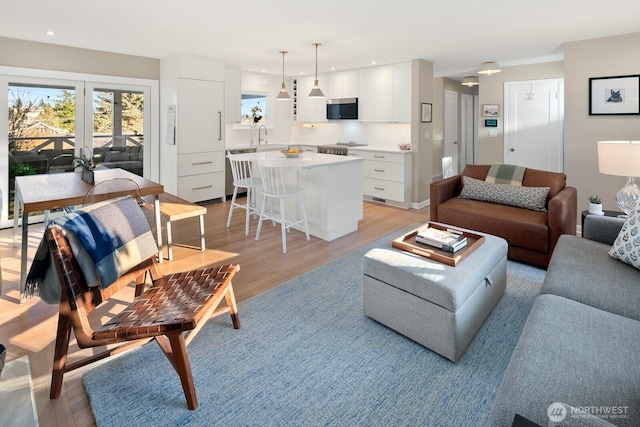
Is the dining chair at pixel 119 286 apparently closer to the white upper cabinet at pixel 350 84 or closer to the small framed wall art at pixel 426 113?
the small framed wall art at pixel 426 113

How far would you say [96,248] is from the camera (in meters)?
1.90

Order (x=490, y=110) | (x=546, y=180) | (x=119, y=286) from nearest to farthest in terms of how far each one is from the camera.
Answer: (x=119, y=286), (x=546, y=180), (x=490, y=110)

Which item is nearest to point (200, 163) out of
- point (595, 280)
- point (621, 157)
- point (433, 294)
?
point (433, 294)

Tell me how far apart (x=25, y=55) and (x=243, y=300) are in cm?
446

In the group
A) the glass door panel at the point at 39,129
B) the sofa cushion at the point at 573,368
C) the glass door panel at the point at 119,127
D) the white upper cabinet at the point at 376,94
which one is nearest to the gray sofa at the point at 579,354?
the sofa cushion at the point at 573,368

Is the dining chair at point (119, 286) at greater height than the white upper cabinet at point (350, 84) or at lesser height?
lesser

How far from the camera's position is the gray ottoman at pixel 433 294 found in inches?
82.7

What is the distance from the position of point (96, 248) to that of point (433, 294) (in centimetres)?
178

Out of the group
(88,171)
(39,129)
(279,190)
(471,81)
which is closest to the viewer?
(88,171)

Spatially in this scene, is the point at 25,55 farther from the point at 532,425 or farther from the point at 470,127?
the point at 470,127

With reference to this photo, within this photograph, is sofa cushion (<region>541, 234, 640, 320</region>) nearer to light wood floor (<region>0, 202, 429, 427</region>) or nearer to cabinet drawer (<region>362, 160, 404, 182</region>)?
light wood floor (<region>0, 202, 429, 427</region>)

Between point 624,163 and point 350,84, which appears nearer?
point 624,163

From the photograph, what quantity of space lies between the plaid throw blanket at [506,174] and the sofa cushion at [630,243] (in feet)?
6.05

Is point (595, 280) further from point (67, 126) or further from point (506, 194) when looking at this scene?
point (67, 126)
